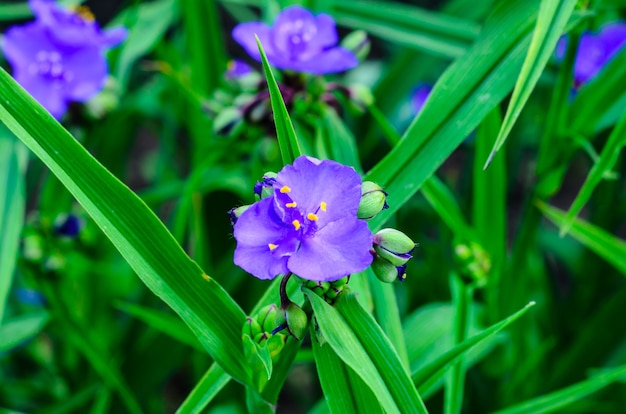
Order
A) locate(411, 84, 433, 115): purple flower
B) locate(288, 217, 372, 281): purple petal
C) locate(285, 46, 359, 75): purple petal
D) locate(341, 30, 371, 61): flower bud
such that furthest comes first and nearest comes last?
locate(411, 84, 433, 115): purple flower < locate(341, 30, 371, 61): flower bud < locate(285, 46, 359, 75): purple petal < locate(288, 217, 372, 281): purple petal

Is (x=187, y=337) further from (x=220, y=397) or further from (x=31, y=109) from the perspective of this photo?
(x=31, y=109)

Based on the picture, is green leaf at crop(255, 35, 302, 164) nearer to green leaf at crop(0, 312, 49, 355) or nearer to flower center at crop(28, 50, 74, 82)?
flower center at crop(28, 50, 74, 82)

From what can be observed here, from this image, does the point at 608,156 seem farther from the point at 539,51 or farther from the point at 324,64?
the point at 324,64

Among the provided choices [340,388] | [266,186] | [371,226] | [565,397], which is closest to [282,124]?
[266,186]

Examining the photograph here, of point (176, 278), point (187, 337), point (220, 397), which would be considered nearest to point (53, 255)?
point (187, 337)

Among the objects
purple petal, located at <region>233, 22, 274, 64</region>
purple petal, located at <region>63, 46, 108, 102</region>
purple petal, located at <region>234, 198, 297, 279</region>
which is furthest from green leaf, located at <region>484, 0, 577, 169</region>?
purple petal, located at <region>63, 46, 108, 102</region>

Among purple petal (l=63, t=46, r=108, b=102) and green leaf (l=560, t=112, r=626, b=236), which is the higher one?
green leaf (l=560, t=112, r=626, b=236)
